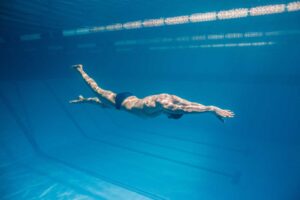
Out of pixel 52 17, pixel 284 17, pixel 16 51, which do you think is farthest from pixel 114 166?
pixel 16 51

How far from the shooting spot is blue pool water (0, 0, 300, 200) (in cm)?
1026

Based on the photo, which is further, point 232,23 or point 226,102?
point 226,102

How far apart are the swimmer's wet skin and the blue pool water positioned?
Answer: 4.09 metres

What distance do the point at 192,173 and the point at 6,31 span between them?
12785 millimetres

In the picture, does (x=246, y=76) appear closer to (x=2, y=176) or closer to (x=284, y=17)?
(x=284, y=17)

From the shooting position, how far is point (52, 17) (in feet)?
38.2

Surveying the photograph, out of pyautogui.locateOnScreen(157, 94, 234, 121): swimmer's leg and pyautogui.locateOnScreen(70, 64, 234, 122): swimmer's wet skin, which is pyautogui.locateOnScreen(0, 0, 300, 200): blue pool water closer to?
pyautogui.locateOnScreen(70, 64, 234, 122): swimmer's wet skin

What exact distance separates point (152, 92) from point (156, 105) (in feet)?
53.6

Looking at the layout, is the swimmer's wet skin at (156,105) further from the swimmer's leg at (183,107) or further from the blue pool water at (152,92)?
the blue pool water at (152,92)

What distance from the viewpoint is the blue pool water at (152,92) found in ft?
33.7

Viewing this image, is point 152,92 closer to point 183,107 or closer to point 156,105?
point 156,105

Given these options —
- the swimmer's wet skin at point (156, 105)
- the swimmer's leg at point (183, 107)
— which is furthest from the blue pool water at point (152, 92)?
the swimmer's leg at point (183, 107)

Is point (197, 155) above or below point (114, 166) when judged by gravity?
above

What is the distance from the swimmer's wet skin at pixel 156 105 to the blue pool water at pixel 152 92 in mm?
4089
